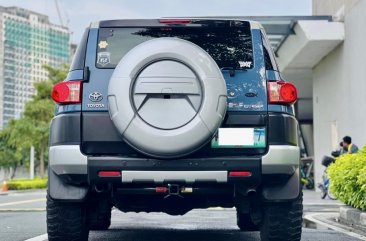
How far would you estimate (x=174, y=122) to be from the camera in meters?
4.83

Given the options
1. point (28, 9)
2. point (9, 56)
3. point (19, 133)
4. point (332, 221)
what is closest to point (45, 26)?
point (28, 9)

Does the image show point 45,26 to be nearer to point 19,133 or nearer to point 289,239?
point 19,133

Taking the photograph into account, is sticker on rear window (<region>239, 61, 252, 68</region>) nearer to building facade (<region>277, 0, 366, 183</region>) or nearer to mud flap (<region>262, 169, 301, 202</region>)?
mud flap (<region>262, 169, 301, 202</region>)

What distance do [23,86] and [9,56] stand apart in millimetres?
6932

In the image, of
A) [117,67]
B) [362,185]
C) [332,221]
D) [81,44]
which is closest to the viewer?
[117,67]

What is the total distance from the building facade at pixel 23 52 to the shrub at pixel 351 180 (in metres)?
90.8

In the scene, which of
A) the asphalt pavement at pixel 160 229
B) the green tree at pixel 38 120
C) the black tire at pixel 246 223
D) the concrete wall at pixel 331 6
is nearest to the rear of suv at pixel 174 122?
the asphalt pavement at pixel 160 229

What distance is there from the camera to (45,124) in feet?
137

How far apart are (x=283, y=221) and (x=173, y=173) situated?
1166 mm

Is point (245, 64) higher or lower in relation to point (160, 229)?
higher

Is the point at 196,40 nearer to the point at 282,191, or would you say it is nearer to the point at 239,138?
the point at 239,138

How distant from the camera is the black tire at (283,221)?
561 centimetres

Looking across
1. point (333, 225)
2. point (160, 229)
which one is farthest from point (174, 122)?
point (333, 225)

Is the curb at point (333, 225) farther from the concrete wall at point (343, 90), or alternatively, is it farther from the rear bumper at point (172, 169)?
the concrete wall at point (343, 90)
